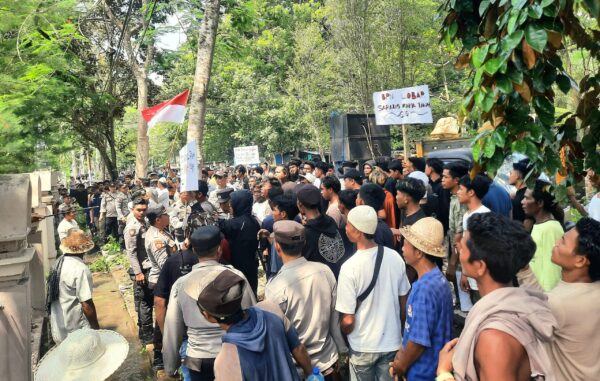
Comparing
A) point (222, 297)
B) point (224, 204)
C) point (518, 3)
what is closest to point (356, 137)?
point (224, 204)

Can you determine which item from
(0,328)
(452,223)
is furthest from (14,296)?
(452,223)

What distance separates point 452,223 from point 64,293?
4437 millimetres

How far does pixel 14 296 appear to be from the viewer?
323 centimetres

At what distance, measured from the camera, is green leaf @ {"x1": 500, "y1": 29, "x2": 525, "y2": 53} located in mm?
1953

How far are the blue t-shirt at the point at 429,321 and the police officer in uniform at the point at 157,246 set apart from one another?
10.9ft

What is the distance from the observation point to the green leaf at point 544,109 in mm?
2258

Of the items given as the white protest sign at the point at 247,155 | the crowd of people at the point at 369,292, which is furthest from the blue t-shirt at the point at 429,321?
the white protest sign at the point at 247,155

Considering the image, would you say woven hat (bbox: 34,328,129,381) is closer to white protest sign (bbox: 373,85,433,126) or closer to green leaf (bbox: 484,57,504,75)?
green leaf (bbox: 484,57,504,75)

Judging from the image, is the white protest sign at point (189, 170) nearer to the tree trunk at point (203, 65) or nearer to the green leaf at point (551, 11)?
the tree trunk at point (203, 65)

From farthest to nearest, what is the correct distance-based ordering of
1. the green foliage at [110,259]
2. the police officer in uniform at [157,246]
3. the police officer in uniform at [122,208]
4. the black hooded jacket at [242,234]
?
the police officer in uniform at [122,208] → the green foliage at [110,259] → the police officer in uniform at [157,246] → the black hooded jacket at [242,234]

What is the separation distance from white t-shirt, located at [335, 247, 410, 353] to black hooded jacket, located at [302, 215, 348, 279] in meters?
0.95

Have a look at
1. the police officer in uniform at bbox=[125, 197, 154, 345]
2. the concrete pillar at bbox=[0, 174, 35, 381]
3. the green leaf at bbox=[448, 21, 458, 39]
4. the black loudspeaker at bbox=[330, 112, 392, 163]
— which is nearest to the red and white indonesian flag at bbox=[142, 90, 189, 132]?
the police officer in uniform at bbox=[125, 197, 154, 345]

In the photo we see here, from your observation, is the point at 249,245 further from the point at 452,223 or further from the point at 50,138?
the point at 50,138

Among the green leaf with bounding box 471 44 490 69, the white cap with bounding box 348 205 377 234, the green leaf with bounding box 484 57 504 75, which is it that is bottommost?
the white cap with bounding box 348 205 377 234
